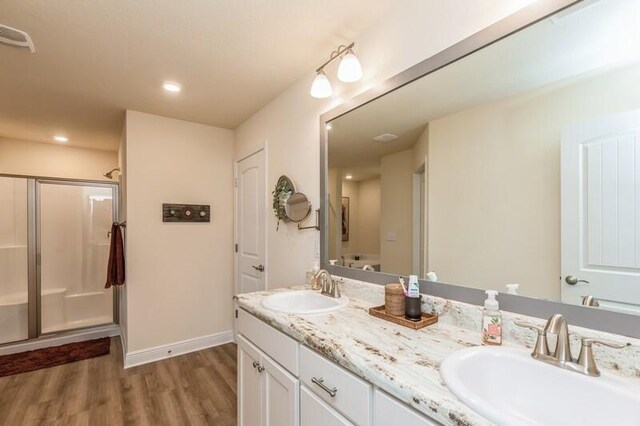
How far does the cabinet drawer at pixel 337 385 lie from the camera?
0.89 meters

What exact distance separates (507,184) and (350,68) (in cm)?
94

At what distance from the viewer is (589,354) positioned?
0.81m

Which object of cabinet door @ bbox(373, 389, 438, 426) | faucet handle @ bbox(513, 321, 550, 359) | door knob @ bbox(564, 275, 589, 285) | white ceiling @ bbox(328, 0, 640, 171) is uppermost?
white ceiling @ bbox(328, 0, 640, 171)

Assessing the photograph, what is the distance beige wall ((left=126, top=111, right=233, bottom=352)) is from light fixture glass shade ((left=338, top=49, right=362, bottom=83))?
7.01 feet

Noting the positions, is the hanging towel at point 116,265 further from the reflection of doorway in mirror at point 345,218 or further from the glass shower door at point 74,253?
the reflection of doorway in mirror at point 345,218

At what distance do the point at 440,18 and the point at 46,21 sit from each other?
1964mm

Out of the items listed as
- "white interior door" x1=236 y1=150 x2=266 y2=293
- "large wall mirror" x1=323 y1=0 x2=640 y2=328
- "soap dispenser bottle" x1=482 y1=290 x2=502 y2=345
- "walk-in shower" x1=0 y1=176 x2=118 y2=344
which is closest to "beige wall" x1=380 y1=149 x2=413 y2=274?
"large wall mirror" x1=323 y1=0 x2=640 y2=328

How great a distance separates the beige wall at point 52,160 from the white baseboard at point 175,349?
2.83m

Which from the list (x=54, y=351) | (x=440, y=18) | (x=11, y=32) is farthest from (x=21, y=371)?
(x=440, y=18)

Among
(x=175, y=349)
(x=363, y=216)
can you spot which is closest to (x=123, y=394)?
(x=175, y=349)

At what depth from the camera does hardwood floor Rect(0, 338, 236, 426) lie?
6.60 feet

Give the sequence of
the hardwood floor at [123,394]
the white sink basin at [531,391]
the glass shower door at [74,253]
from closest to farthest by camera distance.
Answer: the white sink basin at [531,391], the hardwood floor at [123,394], the glass shower door at [74,253]

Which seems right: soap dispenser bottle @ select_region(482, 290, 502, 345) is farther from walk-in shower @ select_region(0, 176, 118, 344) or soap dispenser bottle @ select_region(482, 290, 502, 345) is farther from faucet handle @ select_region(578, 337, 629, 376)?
walk-in shower @ select_region(0, 176, 118, 344)

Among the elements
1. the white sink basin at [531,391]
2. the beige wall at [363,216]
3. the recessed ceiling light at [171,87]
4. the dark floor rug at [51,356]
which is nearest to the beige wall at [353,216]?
the beige wall at [363,216]
